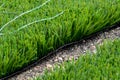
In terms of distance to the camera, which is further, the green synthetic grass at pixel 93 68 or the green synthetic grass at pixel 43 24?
the green synthetic grass at pixel 43 24

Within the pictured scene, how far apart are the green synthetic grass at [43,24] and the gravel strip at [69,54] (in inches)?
2.1

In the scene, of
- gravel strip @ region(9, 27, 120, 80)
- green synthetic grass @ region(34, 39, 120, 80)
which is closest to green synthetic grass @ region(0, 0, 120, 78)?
gravel strip @ region(9, 27, 120, 80)

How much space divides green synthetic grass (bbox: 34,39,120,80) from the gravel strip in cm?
19

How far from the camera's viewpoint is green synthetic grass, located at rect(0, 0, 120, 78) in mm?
2596

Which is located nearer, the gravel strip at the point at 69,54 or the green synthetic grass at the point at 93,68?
the green synthetic grass at the point at 93,68

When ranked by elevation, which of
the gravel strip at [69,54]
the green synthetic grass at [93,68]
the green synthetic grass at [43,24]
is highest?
the green synthetic grass at [43,24]

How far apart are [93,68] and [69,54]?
450mm

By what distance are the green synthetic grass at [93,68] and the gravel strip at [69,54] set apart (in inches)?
7.5

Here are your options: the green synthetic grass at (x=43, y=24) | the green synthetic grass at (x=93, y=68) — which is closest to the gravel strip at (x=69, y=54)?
the green synthetic grass at (x=43, y=24)

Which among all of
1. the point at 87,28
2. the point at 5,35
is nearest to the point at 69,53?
the point at 87,28

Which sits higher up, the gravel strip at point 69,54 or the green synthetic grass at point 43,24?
the green synthetic grass at point 43,24

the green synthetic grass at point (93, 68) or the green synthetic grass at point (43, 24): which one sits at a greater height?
the green synthetic grass at point (43, 24)

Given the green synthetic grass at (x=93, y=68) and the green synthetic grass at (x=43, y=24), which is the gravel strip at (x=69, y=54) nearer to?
the green synthetic grass at (x=43, y=24)

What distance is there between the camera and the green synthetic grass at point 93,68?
7.56 ft
